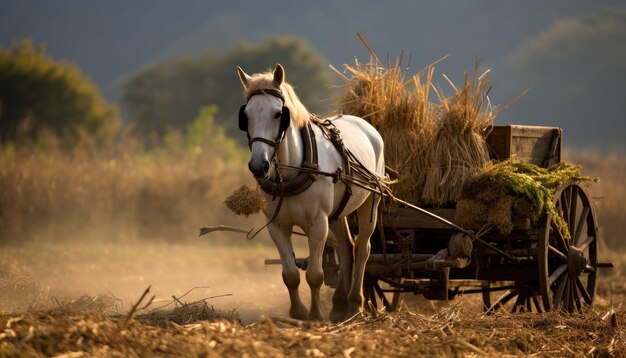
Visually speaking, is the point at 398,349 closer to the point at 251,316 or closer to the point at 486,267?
the point at 486,267

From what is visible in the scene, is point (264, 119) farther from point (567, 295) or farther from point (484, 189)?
point (567, 295)

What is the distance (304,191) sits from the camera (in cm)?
711

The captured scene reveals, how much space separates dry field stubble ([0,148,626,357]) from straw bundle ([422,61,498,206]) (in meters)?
1.08

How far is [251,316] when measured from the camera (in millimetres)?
10023

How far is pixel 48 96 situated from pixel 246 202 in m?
44.9

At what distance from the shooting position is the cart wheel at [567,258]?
27.5 ft

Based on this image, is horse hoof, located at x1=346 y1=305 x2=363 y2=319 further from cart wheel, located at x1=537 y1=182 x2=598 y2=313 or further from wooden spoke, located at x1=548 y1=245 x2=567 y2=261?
wooden spoke, located at x1=548 y1=245 x2=567 y2=261

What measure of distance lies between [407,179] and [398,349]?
10.3ft

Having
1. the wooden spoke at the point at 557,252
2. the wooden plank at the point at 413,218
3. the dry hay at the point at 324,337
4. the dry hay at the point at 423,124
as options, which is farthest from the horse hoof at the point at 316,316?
the wooden spoke at the point at 557,252

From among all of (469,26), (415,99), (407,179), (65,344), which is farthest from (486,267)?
(469,26)

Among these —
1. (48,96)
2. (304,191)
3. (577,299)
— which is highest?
(48,96)

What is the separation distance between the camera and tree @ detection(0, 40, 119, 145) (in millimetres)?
47094

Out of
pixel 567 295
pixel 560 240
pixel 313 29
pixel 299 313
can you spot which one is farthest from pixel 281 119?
pixel 313 29

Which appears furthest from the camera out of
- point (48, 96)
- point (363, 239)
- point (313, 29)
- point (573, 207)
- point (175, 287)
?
point (313, 29)
